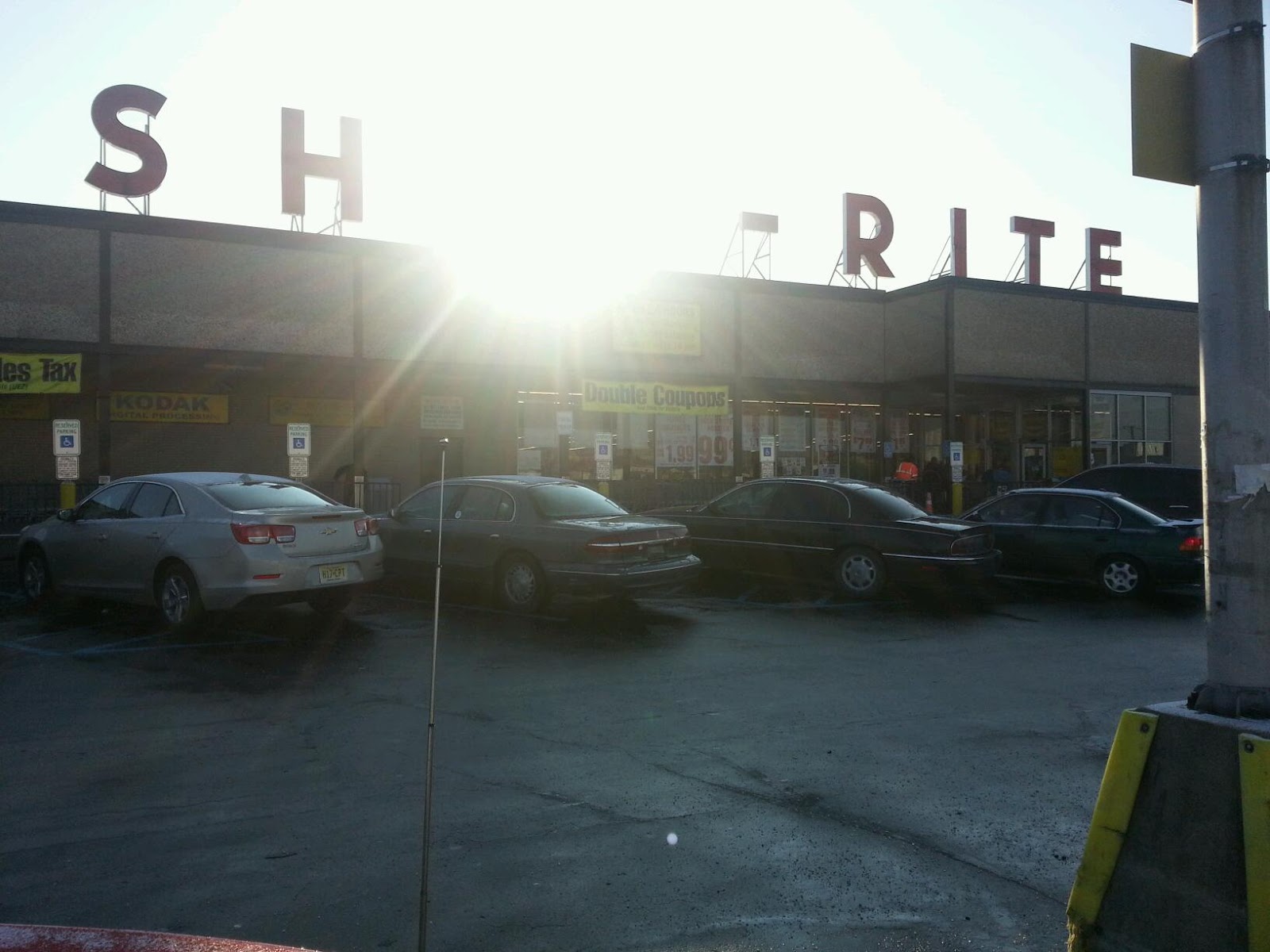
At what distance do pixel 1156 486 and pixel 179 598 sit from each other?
1410cm

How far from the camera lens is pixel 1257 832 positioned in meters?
2.95

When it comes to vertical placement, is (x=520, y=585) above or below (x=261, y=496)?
below

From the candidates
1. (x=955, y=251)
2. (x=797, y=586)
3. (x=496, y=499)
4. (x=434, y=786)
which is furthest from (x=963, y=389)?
(x=434, y=786)

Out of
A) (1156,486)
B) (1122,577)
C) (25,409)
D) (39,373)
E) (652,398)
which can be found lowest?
(1122,577)

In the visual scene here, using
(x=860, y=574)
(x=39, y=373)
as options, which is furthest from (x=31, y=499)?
(x=860, y=574)

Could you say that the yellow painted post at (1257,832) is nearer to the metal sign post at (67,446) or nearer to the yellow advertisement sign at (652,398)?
the metal sign post at (67,446)

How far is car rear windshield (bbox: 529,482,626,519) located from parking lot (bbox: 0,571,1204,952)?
1710mm

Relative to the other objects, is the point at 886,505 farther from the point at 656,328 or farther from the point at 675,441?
the point at 675,441

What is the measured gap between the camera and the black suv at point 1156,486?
15.9 m

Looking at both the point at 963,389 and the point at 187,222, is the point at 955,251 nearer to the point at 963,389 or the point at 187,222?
the point at 963,389

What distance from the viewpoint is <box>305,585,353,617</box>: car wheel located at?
1030 centimetres

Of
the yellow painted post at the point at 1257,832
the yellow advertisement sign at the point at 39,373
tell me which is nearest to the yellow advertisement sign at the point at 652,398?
the yellow advertisement sign at the point at 39,373

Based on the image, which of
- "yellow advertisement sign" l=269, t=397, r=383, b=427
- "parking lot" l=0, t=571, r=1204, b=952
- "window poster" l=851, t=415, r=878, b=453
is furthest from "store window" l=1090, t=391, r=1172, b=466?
"parking lot" l=0, t=571, r=1204, b=952

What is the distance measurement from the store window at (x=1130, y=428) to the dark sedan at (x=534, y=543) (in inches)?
752
